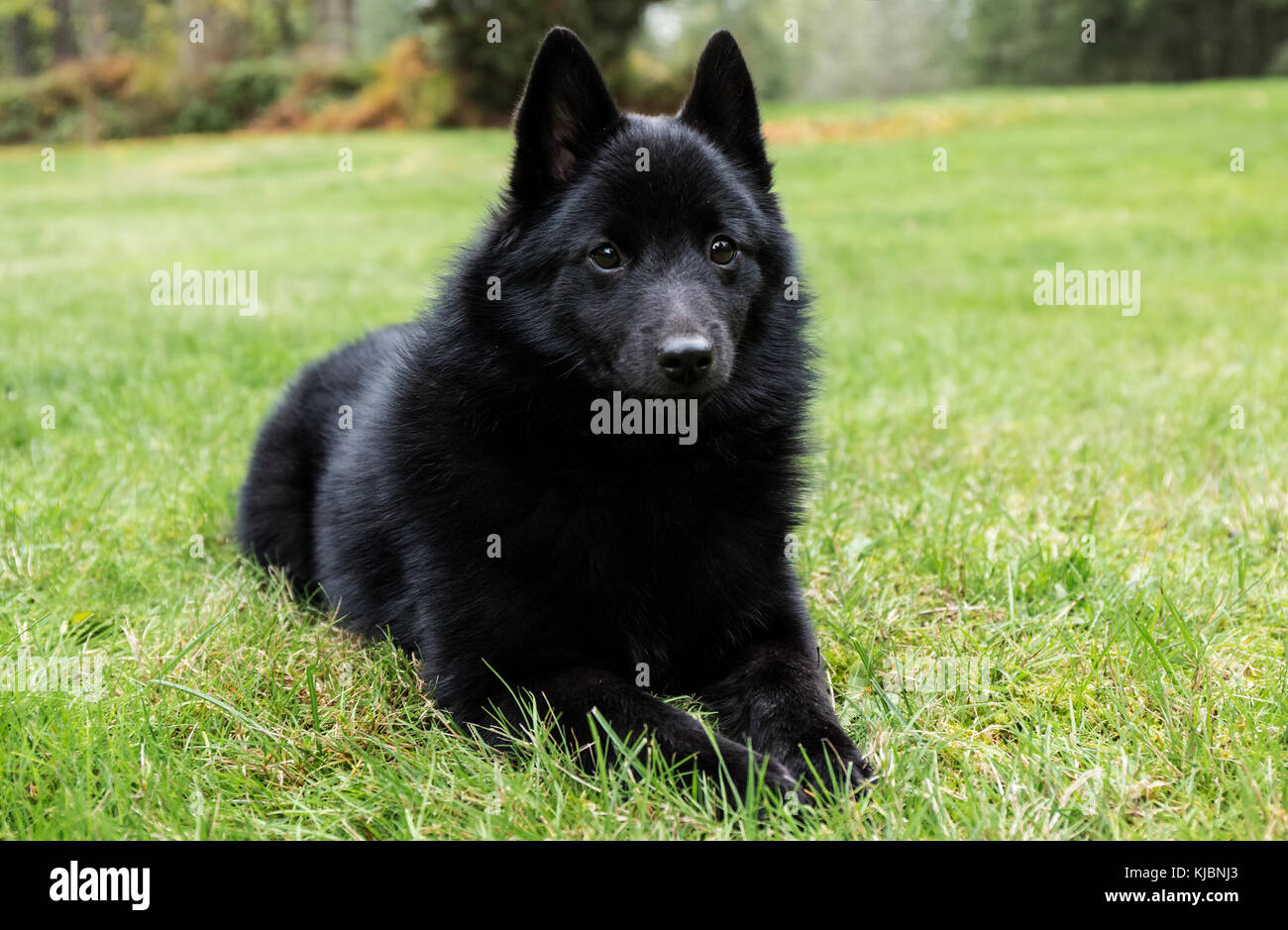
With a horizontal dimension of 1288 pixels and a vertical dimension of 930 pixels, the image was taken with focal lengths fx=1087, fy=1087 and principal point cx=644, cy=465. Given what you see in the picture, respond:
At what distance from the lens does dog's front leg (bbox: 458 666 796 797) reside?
2334 mm

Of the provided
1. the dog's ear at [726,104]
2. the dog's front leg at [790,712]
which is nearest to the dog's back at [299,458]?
the dog's ear at [726,104]

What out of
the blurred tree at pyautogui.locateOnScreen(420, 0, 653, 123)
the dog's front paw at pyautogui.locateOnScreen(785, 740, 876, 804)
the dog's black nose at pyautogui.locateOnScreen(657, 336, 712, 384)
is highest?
the blurred tree at pyautogui.locateOnScreen(420, 0, 653, 123)

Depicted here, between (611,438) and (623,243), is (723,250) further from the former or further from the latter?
(611,438)

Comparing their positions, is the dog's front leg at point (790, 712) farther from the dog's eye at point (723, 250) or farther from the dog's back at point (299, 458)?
the dog's back at point (299, 458)

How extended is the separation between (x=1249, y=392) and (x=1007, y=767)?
444cm

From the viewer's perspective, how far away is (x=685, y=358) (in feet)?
8.62

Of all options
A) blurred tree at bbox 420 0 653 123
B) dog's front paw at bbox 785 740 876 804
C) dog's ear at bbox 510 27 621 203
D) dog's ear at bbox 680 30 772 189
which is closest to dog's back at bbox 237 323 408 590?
dog's ear at bbox 510 27 621 203

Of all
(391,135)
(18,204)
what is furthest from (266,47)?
(18,204)

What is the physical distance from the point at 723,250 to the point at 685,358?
475mm

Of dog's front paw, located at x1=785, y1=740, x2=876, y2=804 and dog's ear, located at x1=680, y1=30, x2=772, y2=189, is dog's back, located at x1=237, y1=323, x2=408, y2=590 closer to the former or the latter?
dog's ear, located at x1=680, y1=30, x2=772, y2=189

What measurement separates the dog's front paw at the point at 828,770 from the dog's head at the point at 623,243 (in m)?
0.91

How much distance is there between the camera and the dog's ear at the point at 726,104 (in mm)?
3154
